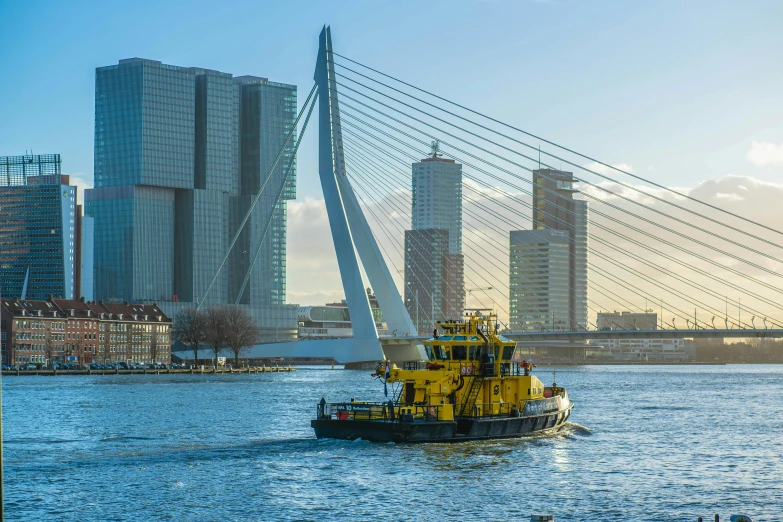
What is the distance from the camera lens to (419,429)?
40250mm

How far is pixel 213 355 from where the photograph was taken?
536ft

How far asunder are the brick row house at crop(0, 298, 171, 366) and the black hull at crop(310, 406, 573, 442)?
10902cm

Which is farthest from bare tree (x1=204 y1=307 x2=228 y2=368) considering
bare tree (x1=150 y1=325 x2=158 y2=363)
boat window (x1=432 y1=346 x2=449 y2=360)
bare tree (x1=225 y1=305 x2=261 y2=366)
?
boat window (x1=432 y1=346 x2=449 y2=360)

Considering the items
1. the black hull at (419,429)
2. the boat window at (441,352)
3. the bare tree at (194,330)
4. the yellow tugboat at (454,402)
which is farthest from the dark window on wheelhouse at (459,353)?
the bare tree at (194,330)

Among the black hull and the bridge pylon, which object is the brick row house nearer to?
the bridge pylon

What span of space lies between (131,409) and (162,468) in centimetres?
3033

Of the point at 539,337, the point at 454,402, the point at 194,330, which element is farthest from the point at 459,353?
the point at 194,330

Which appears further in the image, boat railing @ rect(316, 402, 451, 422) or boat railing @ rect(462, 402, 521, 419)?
boat railing @ rect(462, 402, 521, 419)

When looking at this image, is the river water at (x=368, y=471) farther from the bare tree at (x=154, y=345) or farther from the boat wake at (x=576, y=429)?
the bare tree at (x=154, y=345)

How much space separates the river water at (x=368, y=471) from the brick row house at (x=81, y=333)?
93.5 metres

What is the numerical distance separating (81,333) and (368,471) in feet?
435

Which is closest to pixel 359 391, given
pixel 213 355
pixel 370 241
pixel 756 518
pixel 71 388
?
pixel 370 241

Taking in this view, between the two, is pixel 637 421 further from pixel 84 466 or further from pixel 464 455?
pixel 84 466

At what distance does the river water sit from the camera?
2923cm
